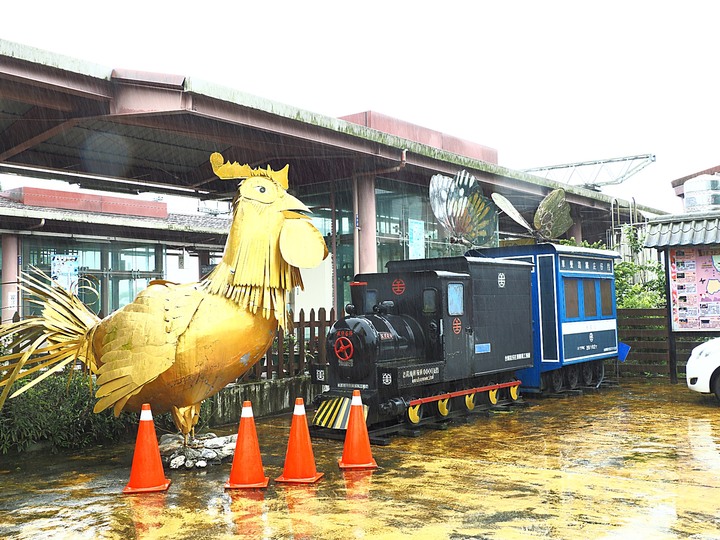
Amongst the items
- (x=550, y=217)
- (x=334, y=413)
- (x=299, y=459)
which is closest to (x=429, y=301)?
(x=334, y=413)

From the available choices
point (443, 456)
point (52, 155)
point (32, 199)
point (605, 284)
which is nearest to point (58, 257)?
point (32, 199)

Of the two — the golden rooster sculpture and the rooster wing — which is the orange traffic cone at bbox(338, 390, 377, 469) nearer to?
the golden rooster sculpture

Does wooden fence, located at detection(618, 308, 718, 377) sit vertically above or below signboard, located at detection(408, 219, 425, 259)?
below

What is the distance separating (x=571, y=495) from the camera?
19.7ft

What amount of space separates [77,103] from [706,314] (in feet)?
37.0

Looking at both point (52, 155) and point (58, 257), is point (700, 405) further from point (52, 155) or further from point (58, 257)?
point (58, 257)

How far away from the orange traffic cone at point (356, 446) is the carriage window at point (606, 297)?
8309mm

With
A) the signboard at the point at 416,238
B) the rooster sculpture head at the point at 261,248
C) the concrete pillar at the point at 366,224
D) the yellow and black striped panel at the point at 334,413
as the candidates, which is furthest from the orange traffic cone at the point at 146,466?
the signboard at the point at 416,238

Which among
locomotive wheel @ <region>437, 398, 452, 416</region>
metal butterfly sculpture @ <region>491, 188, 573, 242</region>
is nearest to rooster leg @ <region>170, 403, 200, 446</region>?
locomotive wheel @ <region>437, 398, 452, 416</region>

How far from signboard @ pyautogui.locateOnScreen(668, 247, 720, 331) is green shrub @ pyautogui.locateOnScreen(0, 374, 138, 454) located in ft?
32.8

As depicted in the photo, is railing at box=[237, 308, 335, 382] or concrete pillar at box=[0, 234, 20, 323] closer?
railing at box=[237, 308, 335, 382]

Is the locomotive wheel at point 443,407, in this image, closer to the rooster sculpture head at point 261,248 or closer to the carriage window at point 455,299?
the carriage window at point 455,299

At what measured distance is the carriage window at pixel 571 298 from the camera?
41.5 feet

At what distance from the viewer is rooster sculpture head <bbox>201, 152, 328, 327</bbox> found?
277 inches
